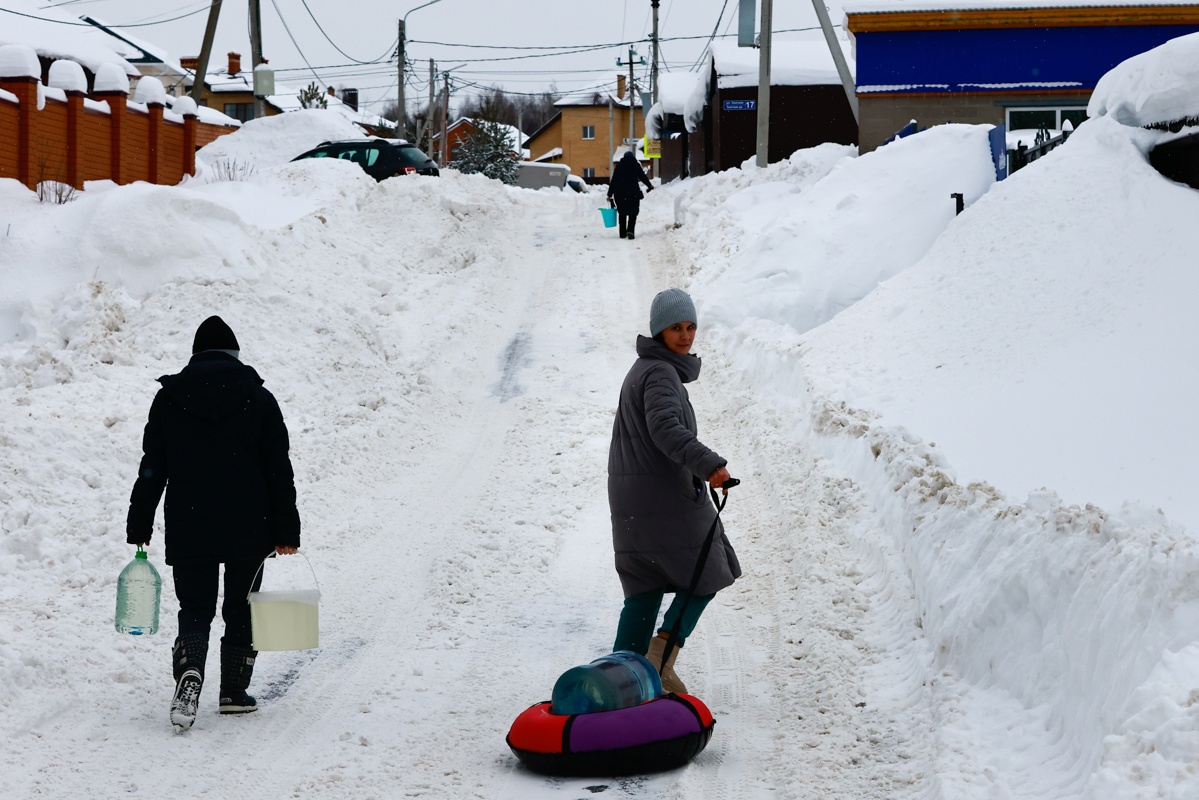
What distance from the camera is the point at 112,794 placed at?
4230 mm

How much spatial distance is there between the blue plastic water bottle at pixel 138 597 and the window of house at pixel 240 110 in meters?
61.8

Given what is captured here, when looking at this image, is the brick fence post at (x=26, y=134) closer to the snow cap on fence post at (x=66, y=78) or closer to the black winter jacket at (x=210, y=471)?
the snow cap on fence post at (x=66, y=78)

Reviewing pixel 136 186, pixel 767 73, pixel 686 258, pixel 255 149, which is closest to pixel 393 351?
pixel 136 186

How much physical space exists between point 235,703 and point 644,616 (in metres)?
1.76

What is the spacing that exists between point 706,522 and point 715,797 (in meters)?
1.11

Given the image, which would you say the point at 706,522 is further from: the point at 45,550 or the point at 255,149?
the point at 255,149

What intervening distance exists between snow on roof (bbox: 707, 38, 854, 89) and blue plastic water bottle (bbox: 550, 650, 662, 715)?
2689cm

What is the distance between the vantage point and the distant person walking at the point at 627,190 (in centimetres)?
2050

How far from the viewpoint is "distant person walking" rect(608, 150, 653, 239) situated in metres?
20.5

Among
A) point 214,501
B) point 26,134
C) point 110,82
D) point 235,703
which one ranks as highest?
point 110,82

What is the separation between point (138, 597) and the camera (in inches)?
203

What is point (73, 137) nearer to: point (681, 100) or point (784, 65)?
point (784, 65)

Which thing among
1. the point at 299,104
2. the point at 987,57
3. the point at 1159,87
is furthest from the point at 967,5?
the point at 299,104

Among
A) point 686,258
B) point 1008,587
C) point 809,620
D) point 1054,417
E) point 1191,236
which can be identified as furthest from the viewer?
point 686,258
